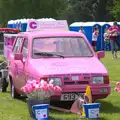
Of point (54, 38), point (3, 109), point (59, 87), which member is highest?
point (54, 38)

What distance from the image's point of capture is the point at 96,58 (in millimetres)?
9938

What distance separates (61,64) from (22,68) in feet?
3.64

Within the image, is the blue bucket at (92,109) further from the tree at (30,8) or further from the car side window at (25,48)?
the tree at (30,8)

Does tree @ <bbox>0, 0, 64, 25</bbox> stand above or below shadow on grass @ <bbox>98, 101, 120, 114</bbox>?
above

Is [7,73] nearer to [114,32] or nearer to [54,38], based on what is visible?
[54,38]

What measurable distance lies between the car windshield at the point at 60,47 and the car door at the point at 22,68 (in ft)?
0.98

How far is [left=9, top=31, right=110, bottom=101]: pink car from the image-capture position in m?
8.86

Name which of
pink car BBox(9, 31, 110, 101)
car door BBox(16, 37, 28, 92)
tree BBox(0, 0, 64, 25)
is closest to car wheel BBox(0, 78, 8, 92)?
pink car BBox(9, 31, 110, 101)

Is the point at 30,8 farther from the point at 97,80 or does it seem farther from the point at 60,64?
the point at 97,80

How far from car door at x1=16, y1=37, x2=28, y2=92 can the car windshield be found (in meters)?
0.30

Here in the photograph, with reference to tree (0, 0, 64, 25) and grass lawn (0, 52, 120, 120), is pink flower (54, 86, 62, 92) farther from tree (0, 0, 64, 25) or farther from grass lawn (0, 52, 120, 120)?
tree (0, 0, 64, 25)

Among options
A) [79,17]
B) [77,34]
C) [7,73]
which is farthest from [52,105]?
[79,17]

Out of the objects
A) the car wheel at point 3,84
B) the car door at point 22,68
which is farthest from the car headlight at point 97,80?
the car wheel at point 3,84

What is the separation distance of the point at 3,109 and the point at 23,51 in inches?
63.4
